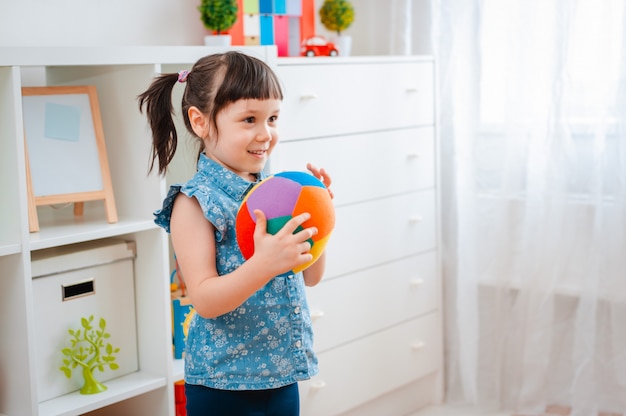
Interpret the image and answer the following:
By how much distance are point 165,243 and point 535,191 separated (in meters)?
1.20

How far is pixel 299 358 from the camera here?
4.76 ft

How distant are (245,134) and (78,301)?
0.78m

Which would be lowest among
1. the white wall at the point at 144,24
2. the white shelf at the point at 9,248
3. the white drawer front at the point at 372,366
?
the white drawer front at the point at 372,366

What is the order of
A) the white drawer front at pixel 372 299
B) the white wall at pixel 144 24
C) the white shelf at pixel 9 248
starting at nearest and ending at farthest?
1. the white shelf at pixel 9 248
2. the white wall at pixel 144 24
3. the white drawer front at pixel 372 299

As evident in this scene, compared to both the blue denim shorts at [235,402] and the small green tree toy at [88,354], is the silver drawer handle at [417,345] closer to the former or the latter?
the small green tree toy at [88,354]

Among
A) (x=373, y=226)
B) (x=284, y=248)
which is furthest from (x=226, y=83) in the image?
(x=373, y=226)

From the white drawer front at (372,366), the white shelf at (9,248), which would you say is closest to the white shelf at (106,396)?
the white shelf at (9,248)

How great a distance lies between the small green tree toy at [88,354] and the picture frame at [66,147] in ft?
0.86

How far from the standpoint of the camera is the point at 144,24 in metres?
2.43

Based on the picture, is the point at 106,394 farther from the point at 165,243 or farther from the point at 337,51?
the point at 337,51

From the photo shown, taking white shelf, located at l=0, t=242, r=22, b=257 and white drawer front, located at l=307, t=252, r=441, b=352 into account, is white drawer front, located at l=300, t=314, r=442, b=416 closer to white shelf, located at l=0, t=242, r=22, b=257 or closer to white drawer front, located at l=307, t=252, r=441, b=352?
white drawer front, located at l=307, t=252, r=441, b=352

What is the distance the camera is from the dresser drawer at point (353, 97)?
2229 mm

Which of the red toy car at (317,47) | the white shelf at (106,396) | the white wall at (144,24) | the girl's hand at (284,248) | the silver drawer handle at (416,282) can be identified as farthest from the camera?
the silver drawer handle at (416,282)

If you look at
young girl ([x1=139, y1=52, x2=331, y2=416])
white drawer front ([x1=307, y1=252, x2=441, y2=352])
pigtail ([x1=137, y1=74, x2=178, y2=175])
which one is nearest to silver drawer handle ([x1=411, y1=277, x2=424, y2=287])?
white drawer front ([x1=307, y1=252, x2=441, y2=352])
